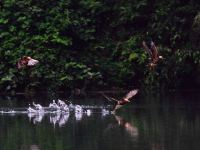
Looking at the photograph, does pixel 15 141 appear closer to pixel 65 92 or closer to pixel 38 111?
pixel 38 111

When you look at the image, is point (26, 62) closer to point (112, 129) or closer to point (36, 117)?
point (36, 117)

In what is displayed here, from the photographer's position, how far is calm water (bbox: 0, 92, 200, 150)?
1540cm

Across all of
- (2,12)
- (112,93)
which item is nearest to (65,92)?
(112,93)

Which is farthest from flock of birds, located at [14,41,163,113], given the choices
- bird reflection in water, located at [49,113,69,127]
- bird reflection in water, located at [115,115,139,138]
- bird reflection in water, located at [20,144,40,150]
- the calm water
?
bird reflection in water, located at [20,144,40,150]

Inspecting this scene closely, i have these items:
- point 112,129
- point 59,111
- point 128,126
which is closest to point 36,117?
point 59,111

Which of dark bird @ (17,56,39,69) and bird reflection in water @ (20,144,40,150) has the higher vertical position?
dark bird @ (17,56,39,69)

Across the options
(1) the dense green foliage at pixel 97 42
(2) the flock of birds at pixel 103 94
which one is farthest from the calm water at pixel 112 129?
(1) the dense green foliage at pixel 97 42

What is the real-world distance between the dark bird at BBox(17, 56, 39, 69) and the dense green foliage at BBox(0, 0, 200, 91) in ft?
1.87

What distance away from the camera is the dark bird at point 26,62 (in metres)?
26.9

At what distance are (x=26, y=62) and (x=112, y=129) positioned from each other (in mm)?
10110

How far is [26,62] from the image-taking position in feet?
89.4

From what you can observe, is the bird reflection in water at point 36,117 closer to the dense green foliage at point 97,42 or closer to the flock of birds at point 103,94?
the flock of birds at point 103,94

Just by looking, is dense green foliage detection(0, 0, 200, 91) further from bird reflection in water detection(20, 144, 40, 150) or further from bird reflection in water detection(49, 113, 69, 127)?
bird reflection in water detection(20, 144, 40, 150)

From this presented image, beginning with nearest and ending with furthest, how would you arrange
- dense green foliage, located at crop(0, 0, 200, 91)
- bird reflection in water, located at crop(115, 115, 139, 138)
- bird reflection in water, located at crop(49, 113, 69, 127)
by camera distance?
1. bird reflection in water, located at crop(115, 115, 139, 138)
2. bird reflection in water, located at crop(49, 113, 69, 127)
3. dense green foliage, located at crop(0, 0, 200, 91)
